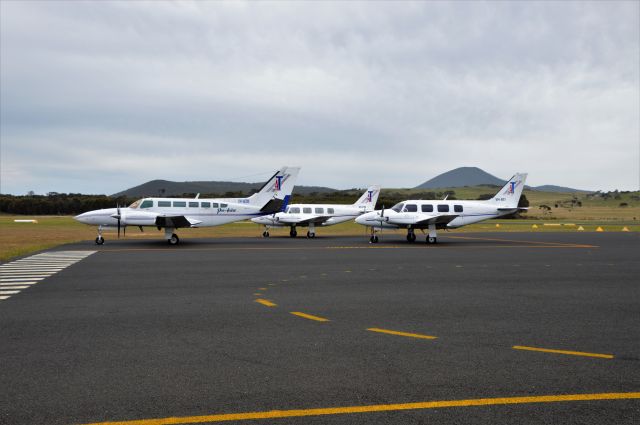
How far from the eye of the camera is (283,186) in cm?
3466

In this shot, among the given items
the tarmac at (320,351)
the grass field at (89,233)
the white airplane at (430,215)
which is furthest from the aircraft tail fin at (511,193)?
the tarmac at (320,351)

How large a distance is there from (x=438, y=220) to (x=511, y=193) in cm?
727

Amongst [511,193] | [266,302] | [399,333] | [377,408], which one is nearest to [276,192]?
[511,193]

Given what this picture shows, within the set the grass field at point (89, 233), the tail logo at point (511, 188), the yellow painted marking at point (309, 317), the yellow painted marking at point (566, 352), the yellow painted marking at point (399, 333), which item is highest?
the tail logo at point (511, 188)

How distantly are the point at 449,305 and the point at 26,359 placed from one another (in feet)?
26.1

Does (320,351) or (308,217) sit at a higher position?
(308,217)

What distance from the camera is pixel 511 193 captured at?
112ft

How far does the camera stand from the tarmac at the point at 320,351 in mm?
5055

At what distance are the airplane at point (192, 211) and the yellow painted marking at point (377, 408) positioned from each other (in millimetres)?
24556

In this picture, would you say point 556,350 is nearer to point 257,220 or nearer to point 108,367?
point 108,367

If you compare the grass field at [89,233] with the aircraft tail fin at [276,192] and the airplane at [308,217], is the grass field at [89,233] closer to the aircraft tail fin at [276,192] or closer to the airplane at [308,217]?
the airplane at [308,217]

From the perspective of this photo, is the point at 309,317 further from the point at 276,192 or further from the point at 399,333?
the point at 276,192

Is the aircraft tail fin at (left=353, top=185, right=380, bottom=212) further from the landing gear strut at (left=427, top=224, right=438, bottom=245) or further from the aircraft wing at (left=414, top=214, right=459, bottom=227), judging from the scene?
the aircraft wing at (left=414, top=214, right=459, bottom=227)

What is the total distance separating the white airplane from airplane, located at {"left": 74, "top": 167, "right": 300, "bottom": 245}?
6287 millimetres
